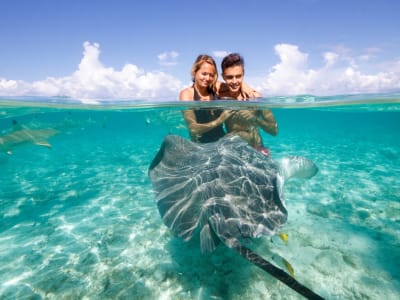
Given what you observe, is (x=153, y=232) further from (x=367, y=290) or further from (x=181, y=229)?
(x=367, y=290)

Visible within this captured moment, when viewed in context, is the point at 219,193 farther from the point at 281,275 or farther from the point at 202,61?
the point at 202,61

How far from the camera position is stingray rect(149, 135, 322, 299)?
10.5 feet

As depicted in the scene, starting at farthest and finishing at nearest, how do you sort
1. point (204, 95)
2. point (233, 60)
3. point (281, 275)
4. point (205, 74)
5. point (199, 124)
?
point (204, 95) → point (199, 124) → point (205, 74) → point (233, 60) → point (281, 275)

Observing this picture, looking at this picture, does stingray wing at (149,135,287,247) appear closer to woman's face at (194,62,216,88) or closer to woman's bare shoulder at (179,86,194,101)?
woman's face at (194,62,216,88)

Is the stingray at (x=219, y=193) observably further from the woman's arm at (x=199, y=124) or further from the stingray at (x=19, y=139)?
the stingray at (x=19, y=139)

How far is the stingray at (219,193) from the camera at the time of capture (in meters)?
3.20

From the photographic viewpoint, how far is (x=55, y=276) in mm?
4492

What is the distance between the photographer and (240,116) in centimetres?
746

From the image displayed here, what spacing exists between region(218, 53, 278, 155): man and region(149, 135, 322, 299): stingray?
2.23m

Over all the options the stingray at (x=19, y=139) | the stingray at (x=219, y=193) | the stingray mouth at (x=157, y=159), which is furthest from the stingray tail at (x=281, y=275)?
the stingray at (x=19, y=139)

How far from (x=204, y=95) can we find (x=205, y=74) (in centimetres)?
96

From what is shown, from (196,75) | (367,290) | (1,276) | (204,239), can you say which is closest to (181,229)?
(204,239)

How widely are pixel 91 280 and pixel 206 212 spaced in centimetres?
274

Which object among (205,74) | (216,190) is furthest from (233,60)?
(216,190)
